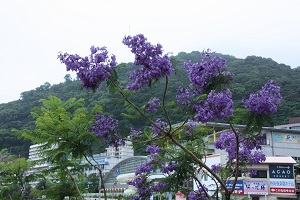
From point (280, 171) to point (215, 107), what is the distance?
2115 centimetres

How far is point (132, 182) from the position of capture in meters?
7.79

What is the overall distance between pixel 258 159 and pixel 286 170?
1909 centimetres

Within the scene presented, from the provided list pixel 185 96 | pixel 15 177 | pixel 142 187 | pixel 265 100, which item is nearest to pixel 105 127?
pixel 185 96

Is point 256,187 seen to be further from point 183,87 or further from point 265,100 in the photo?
point 265,100

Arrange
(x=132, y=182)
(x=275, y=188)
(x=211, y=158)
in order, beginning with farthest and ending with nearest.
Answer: (x=211, y=158)
(x=275, y=188)
(x=132, y=182)

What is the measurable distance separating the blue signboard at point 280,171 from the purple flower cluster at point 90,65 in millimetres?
21750

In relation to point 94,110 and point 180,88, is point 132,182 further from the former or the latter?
point 180,88

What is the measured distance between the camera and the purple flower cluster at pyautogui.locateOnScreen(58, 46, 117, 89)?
468 centimetres

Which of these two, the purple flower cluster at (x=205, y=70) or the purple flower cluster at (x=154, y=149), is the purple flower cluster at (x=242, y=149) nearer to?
the purple flower cluster at (x=154, y=149)

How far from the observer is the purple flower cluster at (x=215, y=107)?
4766mm

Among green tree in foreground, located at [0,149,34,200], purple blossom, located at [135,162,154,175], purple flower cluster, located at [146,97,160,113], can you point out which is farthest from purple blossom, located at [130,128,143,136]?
green tree in foreground, located at [0,149,34,200]

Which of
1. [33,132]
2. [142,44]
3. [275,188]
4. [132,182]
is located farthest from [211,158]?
[142,44]

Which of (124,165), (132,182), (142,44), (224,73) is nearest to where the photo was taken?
(142,44)

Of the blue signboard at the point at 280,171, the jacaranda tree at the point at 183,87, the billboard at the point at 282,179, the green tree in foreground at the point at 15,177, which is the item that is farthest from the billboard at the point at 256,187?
the jacaranda tree at the point at 183,87
